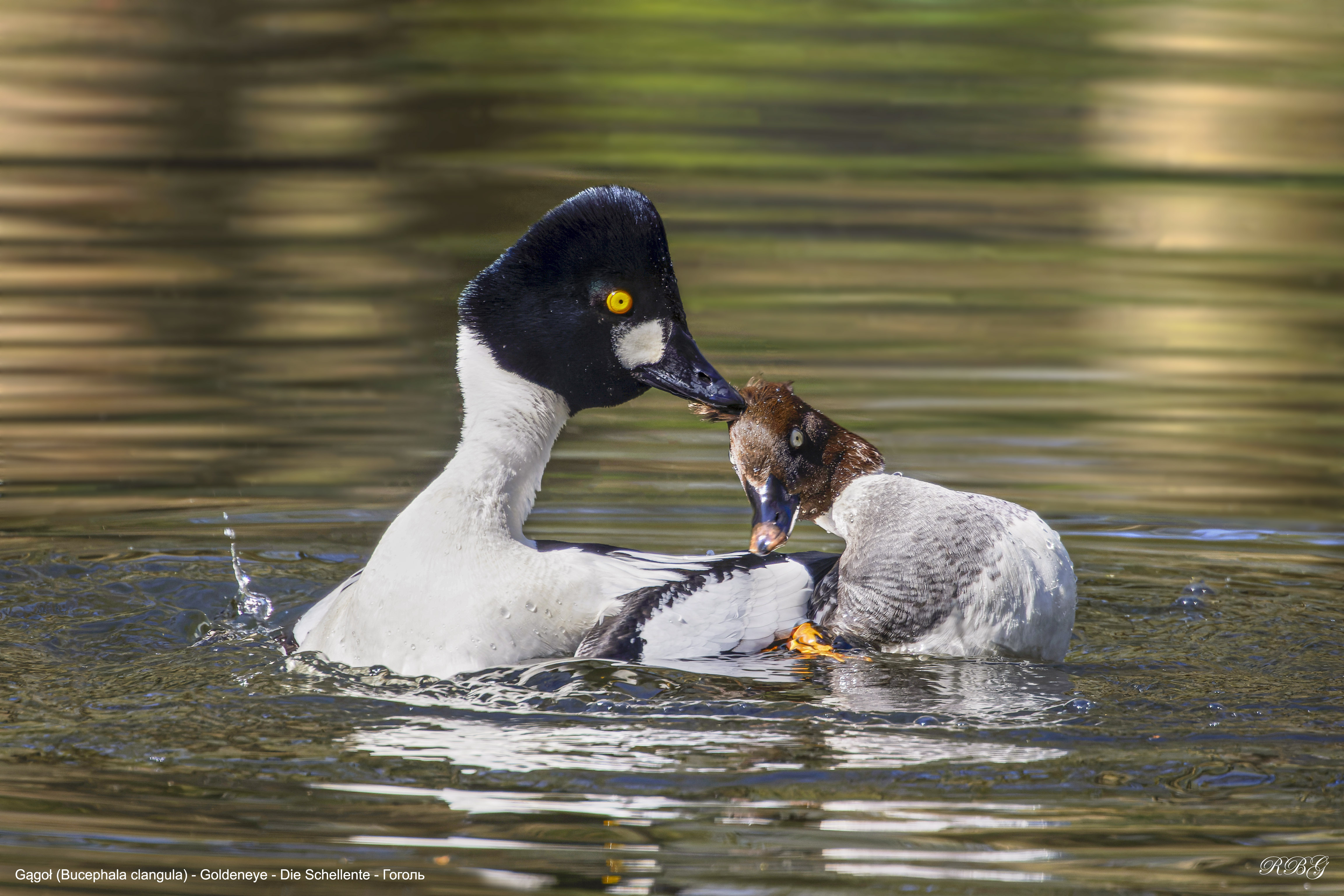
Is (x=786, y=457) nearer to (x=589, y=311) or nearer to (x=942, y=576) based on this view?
(x=942, y=576)

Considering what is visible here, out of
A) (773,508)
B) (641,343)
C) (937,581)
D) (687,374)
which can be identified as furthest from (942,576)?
(641,343)

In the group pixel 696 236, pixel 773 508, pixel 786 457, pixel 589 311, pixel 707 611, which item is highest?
pixel 696 236

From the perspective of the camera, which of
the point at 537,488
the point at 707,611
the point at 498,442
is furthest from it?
the point at 537,488

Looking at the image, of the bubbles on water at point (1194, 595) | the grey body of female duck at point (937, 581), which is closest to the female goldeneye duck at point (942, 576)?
the grey body of female duck at point (937, 581)

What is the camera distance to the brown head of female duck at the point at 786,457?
18.9ft

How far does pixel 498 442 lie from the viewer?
17.7 feet

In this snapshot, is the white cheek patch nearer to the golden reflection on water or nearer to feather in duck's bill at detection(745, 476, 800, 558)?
feather in duck's bill at detection(745, 476, 800, 558)

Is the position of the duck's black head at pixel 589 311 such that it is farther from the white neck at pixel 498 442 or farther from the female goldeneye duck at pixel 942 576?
the female goldeneye duck at pixel 942 576

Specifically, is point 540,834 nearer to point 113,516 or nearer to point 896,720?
point 896,720

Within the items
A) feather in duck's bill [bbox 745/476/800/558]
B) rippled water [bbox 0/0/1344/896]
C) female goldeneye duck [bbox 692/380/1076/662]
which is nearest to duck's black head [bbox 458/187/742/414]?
female goldeneye duck [bbox 692/380/1076/662]

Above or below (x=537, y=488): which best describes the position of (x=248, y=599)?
below

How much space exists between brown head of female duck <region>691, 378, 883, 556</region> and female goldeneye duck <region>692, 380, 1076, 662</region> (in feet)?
0.25

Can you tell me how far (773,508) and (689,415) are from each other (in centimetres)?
343

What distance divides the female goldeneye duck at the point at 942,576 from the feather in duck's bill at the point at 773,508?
11 millimetres
